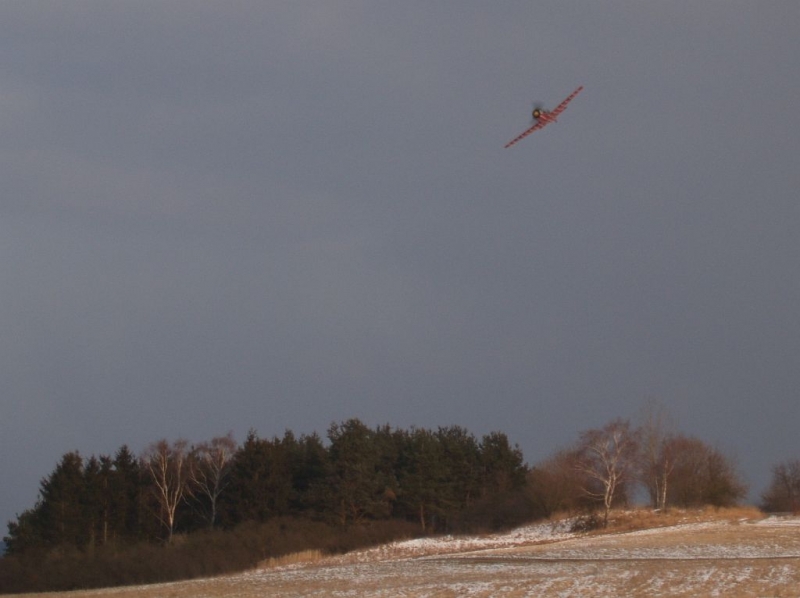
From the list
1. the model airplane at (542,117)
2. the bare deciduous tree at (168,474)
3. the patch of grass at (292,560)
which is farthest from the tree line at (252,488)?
the model airplane at (542,117)

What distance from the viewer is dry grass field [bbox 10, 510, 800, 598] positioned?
28.6 metres

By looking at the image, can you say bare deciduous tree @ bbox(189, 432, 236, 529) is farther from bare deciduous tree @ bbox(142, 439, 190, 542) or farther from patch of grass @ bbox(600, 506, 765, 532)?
patch of grass @ bbox(600, 506, 765, 532)

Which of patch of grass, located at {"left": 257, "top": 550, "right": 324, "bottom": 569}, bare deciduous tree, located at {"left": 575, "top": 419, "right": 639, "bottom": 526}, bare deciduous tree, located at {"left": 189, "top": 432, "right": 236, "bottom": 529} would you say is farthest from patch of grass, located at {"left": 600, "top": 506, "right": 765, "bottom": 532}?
bare deciduous tree, located at {"left": 189, "top": 432, "right": 236, "bottom": 529}

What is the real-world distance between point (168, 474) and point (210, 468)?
3.70m

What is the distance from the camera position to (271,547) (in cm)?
6900

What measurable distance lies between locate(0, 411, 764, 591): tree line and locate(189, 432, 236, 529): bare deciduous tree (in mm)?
127

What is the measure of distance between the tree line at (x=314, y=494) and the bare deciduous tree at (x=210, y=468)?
127 millimetres

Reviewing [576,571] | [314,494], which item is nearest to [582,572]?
[576,571]

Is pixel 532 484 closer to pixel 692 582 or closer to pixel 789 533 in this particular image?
pixel 789 533

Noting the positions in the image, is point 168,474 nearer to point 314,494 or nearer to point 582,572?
point 314,494

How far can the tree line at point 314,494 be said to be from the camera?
6762 centimetres

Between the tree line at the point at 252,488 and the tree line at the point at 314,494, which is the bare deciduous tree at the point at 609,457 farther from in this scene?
the tree line at the point at 252,488

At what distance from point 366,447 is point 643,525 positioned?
30.2 meters

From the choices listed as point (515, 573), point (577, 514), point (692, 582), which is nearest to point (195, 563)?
point (577, 514)
